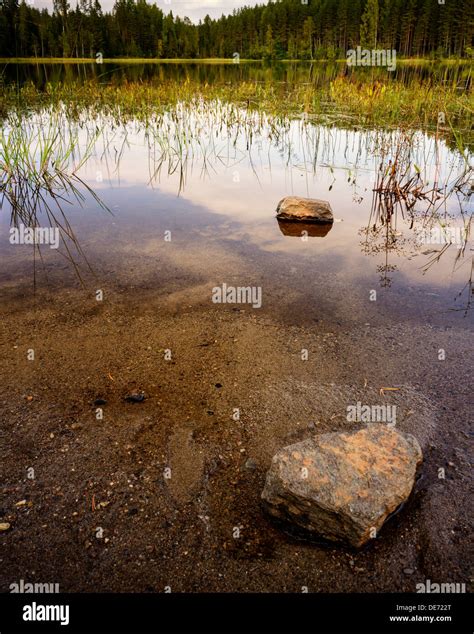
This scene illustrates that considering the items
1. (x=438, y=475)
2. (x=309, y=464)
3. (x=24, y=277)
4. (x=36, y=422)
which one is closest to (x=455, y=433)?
(x=438, y=475)

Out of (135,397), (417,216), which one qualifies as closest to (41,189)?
(135,397)

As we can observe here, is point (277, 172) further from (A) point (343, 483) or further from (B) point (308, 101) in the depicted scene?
(A) point (343, 483)

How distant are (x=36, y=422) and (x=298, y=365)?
1820 mm

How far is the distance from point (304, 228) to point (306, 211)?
0.90 ft

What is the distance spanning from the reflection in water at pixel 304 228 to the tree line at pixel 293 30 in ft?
150

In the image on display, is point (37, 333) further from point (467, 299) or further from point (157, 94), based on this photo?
point (157, 94)

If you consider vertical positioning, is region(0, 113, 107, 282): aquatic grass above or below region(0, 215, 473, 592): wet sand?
above

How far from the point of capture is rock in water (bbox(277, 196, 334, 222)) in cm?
612

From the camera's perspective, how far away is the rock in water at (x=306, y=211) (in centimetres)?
612

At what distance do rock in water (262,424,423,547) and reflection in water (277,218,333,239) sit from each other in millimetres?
3831

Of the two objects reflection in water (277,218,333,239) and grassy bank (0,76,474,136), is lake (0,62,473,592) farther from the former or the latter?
grassy bank (0,76,474,136)
